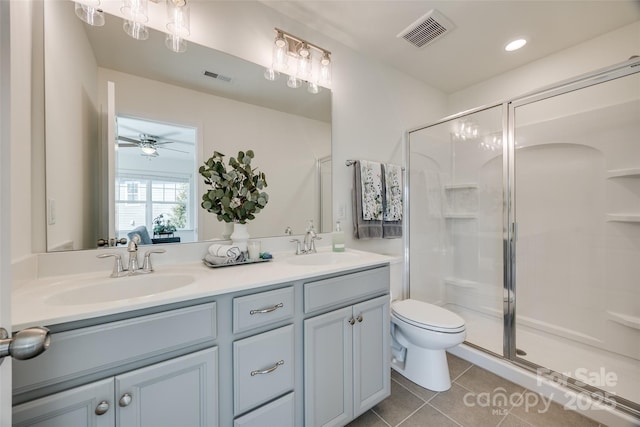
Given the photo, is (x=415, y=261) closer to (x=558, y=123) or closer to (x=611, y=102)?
(x=558, y=123)

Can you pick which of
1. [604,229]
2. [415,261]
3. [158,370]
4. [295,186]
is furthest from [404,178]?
[158,370]

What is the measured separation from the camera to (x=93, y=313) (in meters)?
0.70

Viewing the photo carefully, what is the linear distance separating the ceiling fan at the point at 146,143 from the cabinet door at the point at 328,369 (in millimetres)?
1119

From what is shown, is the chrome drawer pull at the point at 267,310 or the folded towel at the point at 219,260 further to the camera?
the folded towel at the point at 219,260

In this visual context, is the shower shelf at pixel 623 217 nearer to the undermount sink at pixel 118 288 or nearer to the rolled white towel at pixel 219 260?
the rolled white towel at pixel 219 260

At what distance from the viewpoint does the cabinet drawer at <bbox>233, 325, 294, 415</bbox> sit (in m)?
0.95

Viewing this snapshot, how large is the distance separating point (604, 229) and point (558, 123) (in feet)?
2.96

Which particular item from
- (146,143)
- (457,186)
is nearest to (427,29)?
(457,186)

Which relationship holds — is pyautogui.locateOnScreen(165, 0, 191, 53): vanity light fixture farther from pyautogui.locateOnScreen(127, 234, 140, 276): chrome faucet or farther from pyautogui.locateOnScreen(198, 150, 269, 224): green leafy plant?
pyautogui.locateOnScreen(127, 234, 140, 276): chrome faucet

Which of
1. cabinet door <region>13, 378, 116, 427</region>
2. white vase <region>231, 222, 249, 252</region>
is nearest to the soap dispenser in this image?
white vase <region>231, 222, 249, 252</region>

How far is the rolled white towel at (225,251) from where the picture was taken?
126cm

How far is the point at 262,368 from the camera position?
997mm

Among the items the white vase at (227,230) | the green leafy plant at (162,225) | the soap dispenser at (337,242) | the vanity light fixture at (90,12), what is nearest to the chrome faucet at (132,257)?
the green leafy plant at (162,225)

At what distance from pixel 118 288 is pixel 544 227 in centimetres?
303
